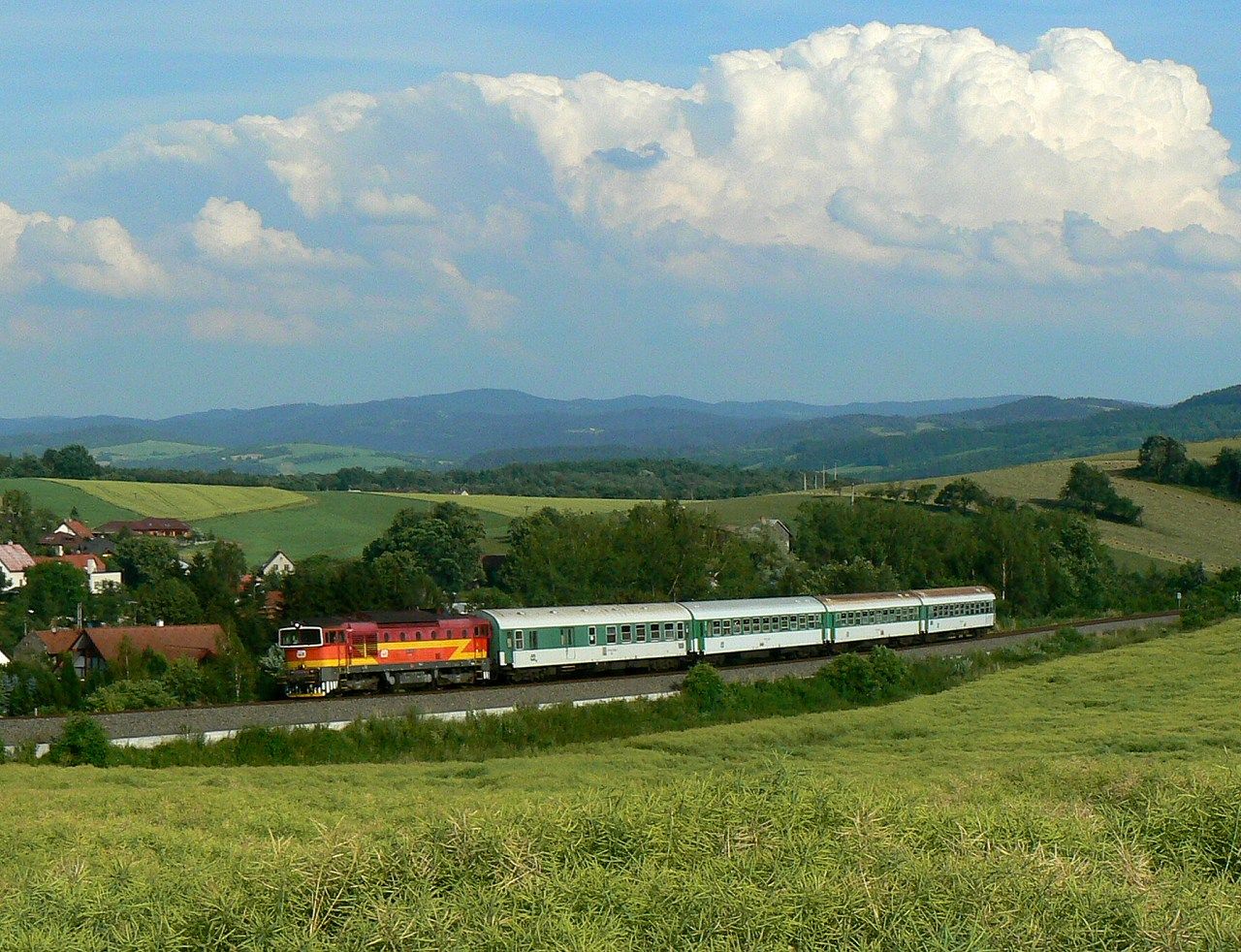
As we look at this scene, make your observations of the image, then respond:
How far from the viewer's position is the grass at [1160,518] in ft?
298

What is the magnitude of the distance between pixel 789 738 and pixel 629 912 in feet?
71.2

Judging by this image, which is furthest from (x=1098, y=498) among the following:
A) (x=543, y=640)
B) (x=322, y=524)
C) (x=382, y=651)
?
(x=382, y=651)

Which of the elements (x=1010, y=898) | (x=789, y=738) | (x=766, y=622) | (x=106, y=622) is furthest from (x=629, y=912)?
(x=106, y=622)

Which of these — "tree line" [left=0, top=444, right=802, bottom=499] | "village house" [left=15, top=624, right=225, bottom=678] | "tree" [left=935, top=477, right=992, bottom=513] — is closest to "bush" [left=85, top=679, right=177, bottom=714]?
"village house" [left=15, top=624, right=225, bottom=678]

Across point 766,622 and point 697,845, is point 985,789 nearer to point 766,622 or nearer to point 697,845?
point 697,845

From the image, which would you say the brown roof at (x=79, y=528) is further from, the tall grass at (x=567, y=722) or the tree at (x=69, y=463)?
the tall grass at (x=567, y=722)

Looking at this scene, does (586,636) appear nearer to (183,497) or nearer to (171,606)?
(171,606)

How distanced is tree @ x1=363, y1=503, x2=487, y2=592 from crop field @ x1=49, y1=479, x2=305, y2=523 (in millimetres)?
48604

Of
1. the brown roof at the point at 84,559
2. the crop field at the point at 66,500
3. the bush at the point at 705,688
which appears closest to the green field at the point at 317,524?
the crop field at the point at 66,500

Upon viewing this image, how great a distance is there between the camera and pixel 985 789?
11109 mm

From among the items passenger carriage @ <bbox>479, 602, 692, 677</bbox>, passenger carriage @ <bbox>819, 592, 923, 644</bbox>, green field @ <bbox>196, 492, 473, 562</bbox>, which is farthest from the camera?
green field @ <bbox>196, 492, 473, 562</bbox>

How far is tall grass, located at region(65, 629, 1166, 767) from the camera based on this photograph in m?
28.3

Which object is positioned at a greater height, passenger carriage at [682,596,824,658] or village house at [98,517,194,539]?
village house at [98,517,194,539]

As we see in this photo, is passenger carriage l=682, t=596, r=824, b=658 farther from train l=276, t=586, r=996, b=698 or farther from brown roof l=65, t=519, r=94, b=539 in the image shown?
brown roof l=65, t=519, r=94, b=539
